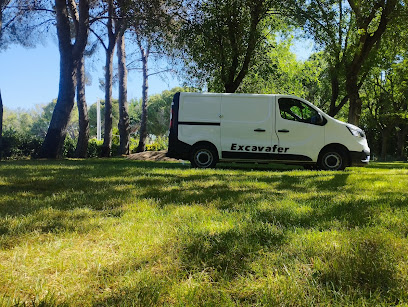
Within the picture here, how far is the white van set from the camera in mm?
9391

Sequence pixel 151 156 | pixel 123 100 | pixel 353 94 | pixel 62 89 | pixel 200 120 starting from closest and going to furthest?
pixel 200 120 < pixel 62 89 < pixel 353 94 < pixel 151 156 < pixel 123 100

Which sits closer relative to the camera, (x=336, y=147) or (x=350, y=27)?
(x=336, y=147)

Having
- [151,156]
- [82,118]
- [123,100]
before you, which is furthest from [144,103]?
[82,118]

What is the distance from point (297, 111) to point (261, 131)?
1301 mm

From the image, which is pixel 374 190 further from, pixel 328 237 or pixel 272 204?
pixel 328 237

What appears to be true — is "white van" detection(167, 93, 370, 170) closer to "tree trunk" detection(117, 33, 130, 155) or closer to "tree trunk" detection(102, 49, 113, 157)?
"tree trunk" detection(102, 49, 113, 157)

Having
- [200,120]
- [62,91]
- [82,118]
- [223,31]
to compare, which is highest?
[223,31]

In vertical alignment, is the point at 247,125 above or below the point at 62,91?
below

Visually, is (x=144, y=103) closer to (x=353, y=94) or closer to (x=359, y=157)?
(x=353, y=94)

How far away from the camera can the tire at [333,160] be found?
948 cm

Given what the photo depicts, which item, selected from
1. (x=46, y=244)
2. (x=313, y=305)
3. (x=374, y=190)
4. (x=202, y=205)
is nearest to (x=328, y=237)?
(x=313, y=305)

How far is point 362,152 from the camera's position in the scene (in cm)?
942

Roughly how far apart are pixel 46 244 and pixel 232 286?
60.2 inches

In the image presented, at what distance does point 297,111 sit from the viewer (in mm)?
9562
